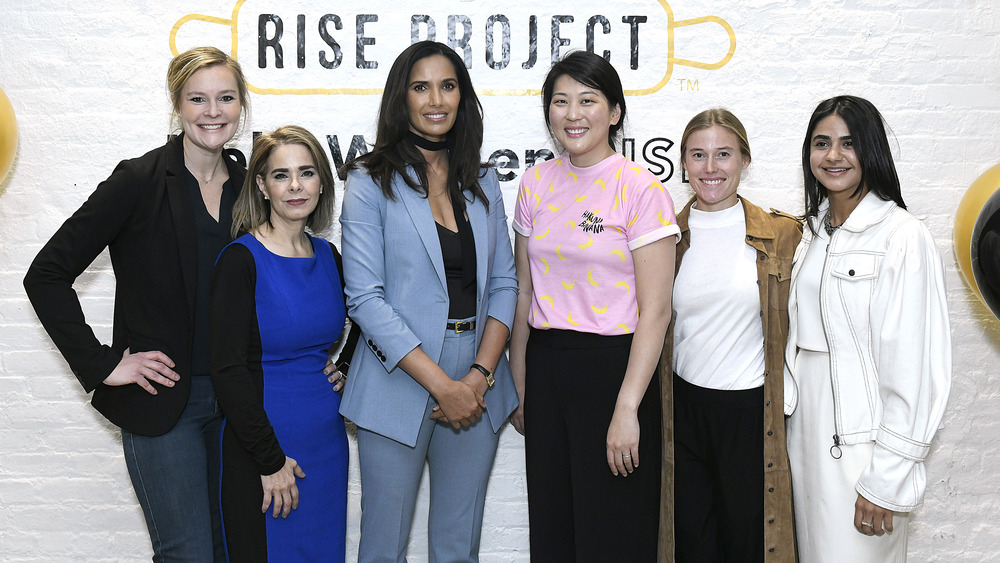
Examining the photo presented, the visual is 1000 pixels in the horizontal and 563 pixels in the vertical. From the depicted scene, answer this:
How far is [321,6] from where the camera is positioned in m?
2.74

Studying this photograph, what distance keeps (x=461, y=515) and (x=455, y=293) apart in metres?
0.64

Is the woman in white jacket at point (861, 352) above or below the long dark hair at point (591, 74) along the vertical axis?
below

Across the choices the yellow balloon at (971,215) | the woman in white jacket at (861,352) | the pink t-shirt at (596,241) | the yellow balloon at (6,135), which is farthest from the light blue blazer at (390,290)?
the yellow balloon at (971,215)

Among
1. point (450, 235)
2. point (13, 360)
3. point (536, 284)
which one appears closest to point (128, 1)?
point (13, 360)

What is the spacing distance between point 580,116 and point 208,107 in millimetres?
1008

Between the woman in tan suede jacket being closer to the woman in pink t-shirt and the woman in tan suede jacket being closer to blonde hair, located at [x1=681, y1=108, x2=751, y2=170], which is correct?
blonde hair, located at [x1=681, y1=108, x2=751, y2=170]

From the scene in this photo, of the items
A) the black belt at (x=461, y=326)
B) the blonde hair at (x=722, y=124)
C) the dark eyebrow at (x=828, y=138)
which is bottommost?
the black belt at (x=461, y=326)

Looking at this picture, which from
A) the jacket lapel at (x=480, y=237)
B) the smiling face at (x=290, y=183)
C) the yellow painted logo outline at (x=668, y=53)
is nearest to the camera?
the smiling face at (x=290, y=183)

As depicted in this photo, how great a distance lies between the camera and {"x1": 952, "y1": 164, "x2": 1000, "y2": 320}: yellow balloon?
95.8 inches

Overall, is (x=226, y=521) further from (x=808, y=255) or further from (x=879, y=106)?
(x=879, y=106)

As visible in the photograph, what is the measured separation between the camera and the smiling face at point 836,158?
193 cm

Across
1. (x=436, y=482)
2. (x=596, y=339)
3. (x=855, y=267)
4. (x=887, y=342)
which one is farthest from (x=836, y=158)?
(x=436, y=482)

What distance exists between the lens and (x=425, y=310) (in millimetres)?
2055

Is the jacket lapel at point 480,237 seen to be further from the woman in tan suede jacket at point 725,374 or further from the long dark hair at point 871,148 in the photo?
the long dark hair at point 871,148
